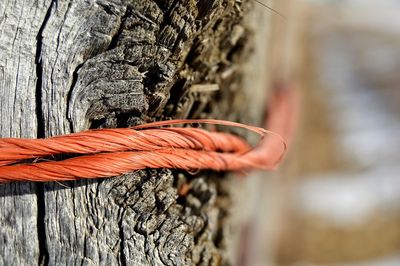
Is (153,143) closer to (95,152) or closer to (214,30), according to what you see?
(95,152)

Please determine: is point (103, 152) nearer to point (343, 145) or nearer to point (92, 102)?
point (92, 102)

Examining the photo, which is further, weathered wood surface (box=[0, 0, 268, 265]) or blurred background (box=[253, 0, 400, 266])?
blurred background (box=[253, 0, 400, 266])

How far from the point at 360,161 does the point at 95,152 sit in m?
4.60

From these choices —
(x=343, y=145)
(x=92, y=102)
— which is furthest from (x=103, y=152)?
(x=343, y=145)

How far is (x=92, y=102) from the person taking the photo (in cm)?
116

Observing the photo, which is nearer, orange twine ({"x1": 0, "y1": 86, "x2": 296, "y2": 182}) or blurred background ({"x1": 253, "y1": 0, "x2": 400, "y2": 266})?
orange twine ({"x1": 0, "y1": 86, "x2": 296, "y2": 182})

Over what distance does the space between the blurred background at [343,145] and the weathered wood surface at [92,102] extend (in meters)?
2.64

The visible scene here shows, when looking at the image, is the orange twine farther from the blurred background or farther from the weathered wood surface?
the blurred background

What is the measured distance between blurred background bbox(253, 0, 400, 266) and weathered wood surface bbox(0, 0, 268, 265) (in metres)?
2.64

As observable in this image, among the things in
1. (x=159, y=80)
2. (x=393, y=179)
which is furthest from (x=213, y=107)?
(x=393, y=179)

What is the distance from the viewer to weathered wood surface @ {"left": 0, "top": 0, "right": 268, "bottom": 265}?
1104mm

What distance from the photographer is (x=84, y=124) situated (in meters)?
1.17

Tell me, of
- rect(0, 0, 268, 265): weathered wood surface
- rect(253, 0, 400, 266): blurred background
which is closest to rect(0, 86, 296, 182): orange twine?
rect(0, 0, 268, 265): weathered wood surface

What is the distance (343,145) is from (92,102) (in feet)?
14.8
